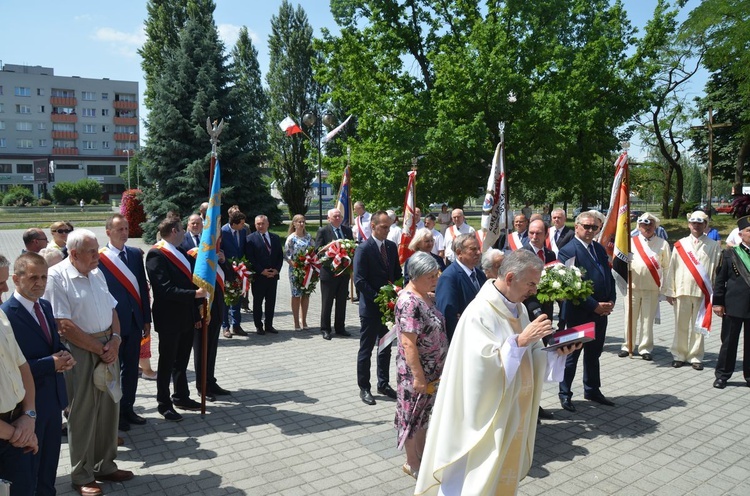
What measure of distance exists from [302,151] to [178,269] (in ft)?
105

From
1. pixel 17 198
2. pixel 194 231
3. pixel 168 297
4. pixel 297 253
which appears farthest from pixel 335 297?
pixel 17 198

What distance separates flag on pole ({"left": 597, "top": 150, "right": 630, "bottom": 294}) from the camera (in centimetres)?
855

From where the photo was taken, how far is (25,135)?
3346 inches

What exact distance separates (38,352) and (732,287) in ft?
25.2

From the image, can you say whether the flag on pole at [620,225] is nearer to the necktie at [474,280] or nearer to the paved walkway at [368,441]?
the paved walkway at [368,441]

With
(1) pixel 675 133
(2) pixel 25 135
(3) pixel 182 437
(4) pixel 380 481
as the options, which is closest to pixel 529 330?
(4) pixel 380 481

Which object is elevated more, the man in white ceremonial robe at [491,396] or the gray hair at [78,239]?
the gray hair at [78,239]

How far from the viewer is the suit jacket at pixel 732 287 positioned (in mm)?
7152

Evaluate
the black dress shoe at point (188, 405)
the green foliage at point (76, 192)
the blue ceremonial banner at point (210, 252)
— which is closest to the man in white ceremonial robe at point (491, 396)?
the blue ceremonial banner at point (210, 252)

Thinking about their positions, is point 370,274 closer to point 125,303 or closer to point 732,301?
point 125,303

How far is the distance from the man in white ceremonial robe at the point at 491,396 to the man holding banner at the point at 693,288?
5.49 meters

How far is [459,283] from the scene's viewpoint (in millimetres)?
5266

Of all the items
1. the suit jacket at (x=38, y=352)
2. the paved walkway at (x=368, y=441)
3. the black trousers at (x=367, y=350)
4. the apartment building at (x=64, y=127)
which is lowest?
the paved walkway at (x=368, y=441)

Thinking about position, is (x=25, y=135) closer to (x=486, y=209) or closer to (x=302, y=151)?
(x=302, y=151)
